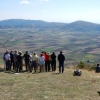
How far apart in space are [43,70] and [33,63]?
5.28 feet

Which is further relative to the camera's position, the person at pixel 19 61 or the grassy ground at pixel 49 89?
the person at pixel 19 61

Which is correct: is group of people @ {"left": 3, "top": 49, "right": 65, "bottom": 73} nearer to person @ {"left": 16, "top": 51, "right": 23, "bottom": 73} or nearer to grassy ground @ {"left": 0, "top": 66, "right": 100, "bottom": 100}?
person @ {"left": 16, "top": 51, "right": 23, "bottom": 73}

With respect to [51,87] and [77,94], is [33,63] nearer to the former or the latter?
[51,87]

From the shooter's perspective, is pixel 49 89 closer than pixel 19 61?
Yes

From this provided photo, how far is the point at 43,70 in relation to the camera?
906 inches

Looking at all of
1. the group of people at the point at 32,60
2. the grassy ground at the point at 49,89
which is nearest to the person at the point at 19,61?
the group of people at the point at 32,60

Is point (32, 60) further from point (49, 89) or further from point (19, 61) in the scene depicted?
point (49, 89)

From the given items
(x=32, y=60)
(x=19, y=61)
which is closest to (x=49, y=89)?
(x=32, y=60)

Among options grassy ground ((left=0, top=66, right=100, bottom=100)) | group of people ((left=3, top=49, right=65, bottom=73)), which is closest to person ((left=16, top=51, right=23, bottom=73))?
group of people ((left=3, top=49, right=65, bottom=73))

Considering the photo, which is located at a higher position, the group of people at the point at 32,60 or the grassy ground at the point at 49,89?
the group of people at the point at 32,60

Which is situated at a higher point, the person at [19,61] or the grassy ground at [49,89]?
the person at [19,61]

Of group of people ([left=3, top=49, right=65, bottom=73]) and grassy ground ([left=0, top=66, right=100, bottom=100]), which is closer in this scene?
grassy ground ([left=0, top=66, right=100, bottom=100])

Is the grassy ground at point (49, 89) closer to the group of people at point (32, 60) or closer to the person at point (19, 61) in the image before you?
the group of people at point (32, 60)

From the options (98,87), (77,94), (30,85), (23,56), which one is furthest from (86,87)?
(23,56)
